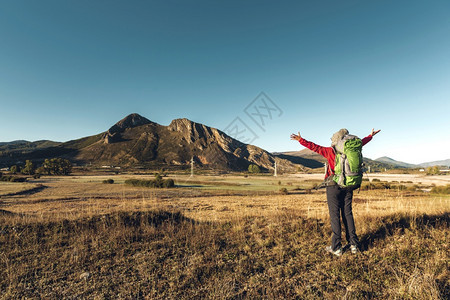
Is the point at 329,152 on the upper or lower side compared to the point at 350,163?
upper

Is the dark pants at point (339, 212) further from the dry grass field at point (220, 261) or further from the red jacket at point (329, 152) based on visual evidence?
the red jacket at point (329, 152)

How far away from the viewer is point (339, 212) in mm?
4375

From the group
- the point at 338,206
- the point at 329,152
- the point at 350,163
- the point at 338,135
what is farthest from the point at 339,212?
the point at 338,135

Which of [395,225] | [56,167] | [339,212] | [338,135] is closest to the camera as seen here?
[339,212]

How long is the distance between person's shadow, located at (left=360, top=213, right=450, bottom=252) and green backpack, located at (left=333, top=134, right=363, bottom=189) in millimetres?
1599

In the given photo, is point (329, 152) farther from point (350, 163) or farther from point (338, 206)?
point (338, 206)

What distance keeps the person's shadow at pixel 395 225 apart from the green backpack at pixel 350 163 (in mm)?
1599

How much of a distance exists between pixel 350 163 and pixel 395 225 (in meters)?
→ 3.29

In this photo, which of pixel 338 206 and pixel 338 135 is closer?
pixel 338 206

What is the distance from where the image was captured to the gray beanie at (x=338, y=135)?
4.60 m

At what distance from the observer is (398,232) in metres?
5.21

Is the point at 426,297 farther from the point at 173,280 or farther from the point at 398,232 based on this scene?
the point at 173,280

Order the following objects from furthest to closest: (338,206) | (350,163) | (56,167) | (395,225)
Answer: (56,167), (395,225), (338,206), (350,163)

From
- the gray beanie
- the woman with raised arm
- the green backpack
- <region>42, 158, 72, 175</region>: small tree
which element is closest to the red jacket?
the woman with raised arm
